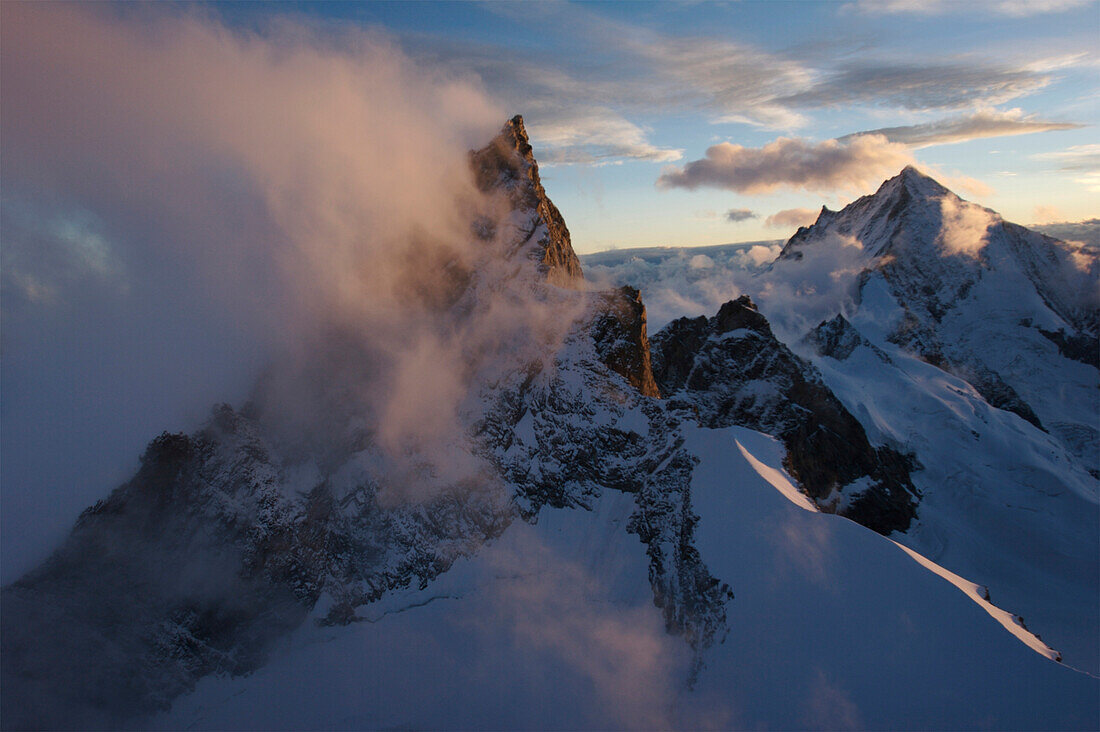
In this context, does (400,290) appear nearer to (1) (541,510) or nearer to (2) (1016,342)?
(1) (541,510)

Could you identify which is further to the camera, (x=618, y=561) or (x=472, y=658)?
(x=618, y=561)

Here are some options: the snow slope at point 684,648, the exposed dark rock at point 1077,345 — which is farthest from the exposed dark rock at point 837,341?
the snow slope at point 684,648

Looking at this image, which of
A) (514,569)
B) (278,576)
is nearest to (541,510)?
(514,569)

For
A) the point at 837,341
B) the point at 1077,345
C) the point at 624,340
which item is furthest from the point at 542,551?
the point at 1077,345

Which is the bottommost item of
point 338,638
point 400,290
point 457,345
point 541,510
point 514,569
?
point 338,638

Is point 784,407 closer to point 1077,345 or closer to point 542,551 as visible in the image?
point 542,551

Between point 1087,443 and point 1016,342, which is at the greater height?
point 1016,342
